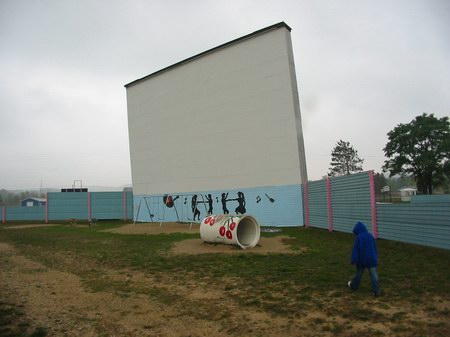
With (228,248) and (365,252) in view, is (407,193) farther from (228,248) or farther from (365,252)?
(365,252)

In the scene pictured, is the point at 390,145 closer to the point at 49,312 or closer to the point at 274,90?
the point at 274,90

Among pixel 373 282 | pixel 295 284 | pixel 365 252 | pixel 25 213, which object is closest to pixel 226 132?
pixel 295 284

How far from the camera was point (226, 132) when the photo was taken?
1083 inches

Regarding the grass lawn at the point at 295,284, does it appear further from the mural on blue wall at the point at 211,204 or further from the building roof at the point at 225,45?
the building roof at the point at 225,45

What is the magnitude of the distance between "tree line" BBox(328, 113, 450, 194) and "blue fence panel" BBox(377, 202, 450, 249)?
39292 mm

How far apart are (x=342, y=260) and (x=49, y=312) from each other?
27.7 feet

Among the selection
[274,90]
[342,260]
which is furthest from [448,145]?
[342,260]

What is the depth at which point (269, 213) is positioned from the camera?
24.5 metres

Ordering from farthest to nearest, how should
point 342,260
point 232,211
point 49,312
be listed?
point 232,211 → point 342,260 → point 49,312

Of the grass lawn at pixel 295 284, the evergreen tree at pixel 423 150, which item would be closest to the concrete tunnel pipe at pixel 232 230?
the grass lawn at pixel 295 284

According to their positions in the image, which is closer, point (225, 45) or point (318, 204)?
point (318, 204)

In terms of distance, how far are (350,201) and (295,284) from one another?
9.92 meters

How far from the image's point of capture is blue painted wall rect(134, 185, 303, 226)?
23.4 metres

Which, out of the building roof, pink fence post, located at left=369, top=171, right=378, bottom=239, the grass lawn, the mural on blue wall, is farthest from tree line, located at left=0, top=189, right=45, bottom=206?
pink fence post, located at left=369, top=171, right=378, bottom=239
